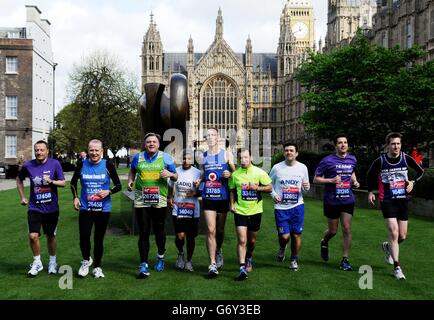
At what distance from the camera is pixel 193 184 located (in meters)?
8.40

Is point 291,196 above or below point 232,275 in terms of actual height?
above

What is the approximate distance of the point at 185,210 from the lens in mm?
8453

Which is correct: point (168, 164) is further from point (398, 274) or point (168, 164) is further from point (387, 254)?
point (387, 254)

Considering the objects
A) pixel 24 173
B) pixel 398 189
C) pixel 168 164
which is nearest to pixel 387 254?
pixel 398 189

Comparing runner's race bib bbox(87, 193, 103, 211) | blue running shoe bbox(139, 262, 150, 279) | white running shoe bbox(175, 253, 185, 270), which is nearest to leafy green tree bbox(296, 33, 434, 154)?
white running shoe bbox(175, 253, 185, 270)

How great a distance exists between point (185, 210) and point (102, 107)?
3955 centimetres

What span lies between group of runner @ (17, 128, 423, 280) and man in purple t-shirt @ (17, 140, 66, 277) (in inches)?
0.6

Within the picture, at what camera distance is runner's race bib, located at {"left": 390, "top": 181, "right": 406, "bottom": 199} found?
8250 mm

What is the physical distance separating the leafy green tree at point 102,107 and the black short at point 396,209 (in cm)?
3828

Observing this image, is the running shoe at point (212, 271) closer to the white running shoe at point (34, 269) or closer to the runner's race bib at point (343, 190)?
the runner's race bib at point (343, 190)

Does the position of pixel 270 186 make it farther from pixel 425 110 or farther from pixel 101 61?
pixel 101 61

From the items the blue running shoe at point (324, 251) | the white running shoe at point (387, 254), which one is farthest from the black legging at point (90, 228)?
the white running shoe at point (387, 254)

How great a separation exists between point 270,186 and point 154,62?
91.8 meters
